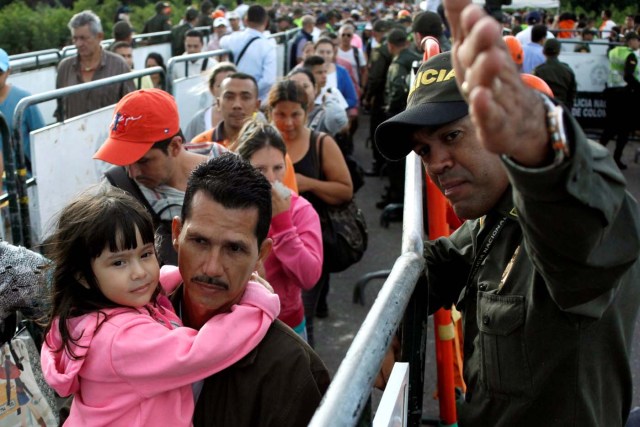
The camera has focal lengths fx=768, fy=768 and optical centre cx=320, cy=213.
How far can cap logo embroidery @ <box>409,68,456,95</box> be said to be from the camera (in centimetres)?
194

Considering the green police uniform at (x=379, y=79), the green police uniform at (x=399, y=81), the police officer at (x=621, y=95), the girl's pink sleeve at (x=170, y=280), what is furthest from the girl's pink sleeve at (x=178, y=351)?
the police officer at (x=621, y=95)

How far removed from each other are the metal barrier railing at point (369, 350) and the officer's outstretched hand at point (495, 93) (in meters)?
0.42

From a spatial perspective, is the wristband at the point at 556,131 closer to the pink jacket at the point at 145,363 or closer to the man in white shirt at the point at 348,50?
the pink jacket at the point at 145,363

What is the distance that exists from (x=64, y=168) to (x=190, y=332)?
329 centimetres

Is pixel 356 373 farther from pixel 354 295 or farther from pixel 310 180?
pixel 354 295

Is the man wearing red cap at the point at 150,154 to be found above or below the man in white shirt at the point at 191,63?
above

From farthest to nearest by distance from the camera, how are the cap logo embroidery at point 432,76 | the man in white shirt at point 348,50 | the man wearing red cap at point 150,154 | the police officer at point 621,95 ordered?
the man in white shirt at point 348,50 < the police officer at point 621,95 < the man wearing red cap at point 150,154 < the cap logo embroidery at point 432,76

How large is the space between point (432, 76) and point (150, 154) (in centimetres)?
173

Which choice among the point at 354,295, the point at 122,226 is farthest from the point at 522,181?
the point at 354,295

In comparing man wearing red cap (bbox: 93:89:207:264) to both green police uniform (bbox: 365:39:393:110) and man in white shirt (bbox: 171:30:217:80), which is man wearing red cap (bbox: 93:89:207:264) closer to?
man in white shirt (bbox: 171:30:217:80)

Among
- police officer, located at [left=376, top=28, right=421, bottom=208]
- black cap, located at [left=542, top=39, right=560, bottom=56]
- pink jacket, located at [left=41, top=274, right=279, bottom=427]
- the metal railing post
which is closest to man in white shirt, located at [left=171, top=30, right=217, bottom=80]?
police officer, located at [left=376, top=28, right=421, bottom=208]

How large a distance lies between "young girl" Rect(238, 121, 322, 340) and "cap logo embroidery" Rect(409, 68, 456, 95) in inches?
52.9

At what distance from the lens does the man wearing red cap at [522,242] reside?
1166 millimetres

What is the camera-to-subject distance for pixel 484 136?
3.74ft
